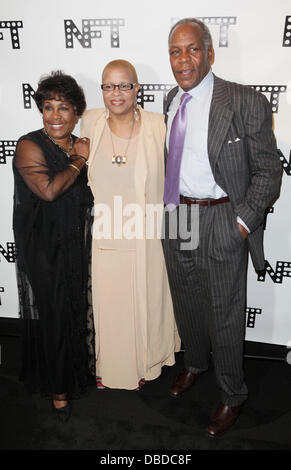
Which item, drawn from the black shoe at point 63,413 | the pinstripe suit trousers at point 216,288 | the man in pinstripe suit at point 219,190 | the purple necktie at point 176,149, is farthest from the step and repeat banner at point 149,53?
the black shoe at point 63,413

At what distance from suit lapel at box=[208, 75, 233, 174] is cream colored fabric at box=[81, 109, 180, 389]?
0.32 metres

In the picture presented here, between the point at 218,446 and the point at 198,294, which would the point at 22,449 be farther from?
the point at 198,294

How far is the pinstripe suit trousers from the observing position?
6.56ft

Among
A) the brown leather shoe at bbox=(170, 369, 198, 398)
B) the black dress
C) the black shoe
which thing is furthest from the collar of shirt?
the black shoe

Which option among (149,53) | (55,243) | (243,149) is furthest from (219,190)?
(149,53)

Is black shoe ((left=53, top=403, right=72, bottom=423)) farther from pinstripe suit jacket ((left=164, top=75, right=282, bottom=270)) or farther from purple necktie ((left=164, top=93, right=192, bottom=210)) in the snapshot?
pinstripe suit jacket ((left=164, top=75, right=282, bottom=270))

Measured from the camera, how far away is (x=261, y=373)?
273 cm

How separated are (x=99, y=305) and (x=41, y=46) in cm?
156

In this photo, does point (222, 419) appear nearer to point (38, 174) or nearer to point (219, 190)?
point (219, 190)

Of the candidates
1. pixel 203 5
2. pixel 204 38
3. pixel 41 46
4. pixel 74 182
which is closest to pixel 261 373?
pixel 74 182

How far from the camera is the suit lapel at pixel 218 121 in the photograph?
1.85m

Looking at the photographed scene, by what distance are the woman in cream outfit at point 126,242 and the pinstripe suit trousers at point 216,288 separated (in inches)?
5.1

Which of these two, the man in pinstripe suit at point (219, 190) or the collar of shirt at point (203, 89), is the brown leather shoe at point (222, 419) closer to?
the man in pinstripe suit at point (219, 190)

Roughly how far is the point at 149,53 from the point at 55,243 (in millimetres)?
1208
